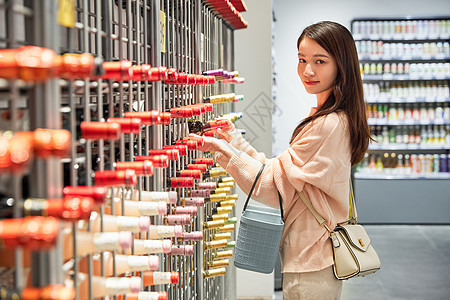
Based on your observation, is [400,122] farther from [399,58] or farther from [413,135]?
[399,58]

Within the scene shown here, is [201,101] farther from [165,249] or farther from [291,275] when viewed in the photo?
[165,249]

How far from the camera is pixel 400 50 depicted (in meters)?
8.56

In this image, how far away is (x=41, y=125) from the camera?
855 mm

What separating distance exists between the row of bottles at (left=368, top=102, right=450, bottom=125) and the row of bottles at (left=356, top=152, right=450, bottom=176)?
505 millimetres

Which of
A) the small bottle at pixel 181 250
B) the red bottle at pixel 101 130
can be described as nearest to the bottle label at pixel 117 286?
the red bottle at pixel 101 130

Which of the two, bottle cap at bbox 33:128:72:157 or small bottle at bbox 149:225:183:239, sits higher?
bottle cap at bbox 33:128:72:157

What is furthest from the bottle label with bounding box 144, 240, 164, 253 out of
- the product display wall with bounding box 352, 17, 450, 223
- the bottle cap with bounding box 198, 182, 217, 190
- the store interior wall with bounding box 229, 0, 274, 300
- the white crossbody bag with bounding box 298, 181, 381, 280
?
the product display wall with bounding box 352, 17, 450, 223

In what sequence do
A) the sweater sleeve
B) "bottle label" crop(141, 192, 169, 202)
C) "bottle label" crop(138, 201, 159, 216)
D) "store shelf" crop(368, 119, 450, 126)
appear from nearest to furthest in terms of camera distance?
"bottle label" crop(138, 201, 159, 216), "bottle label" crop(141, 192, 169, 202), the sweater sleeve, "store shelf" crop(368, 119, 450, 126)

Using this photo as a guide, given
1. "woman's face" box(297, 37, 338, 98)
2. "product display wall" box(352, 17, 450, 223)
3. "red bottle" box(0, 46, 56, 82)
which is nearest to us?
"red bottle" box(0, 46, 56, 82)

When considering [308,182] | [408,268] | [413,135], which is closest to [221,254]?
[308,182]

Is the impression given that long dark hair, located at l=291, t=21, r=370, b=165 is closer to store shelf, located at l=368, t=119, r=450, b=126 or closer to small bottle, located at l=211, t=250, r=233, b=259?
small bottle, located at l=211, t=250, r=233, b=259

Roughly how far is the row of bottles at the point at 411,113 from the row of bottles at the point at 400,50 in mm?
711

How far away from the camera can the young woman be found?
2.22 meters

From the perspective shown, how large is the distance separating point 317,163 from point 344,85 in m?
A: 0.35
